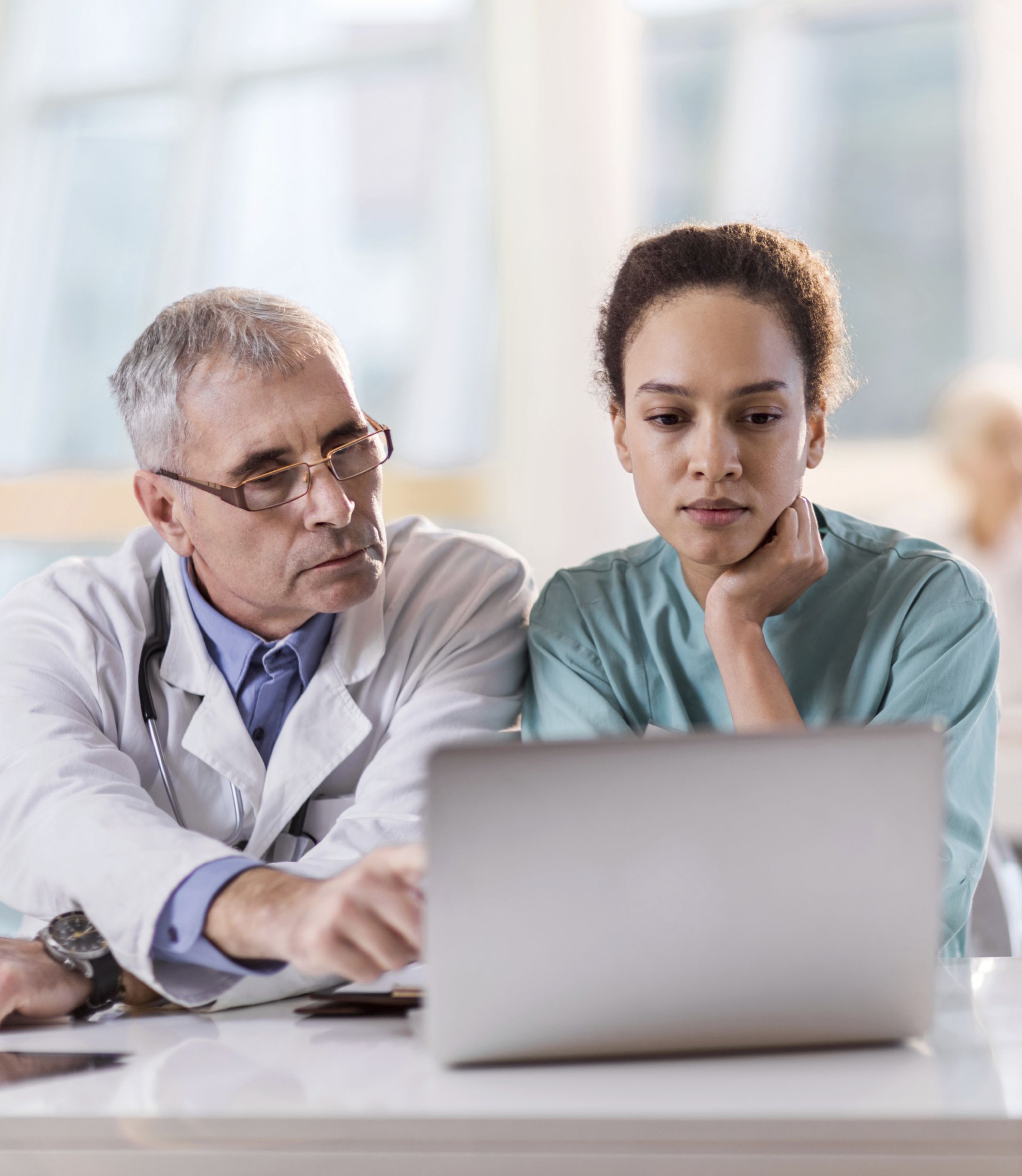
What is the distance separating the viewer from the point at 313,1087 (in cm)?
80

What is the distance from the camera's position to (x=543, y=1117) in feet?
2.36

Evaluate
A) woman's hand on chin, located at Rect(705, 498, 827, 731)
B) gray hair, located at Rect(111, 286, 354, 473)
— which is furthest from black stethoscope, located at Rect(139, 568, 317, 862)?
woman's hand on chin, located at Rect(705, 498, 827, 731)

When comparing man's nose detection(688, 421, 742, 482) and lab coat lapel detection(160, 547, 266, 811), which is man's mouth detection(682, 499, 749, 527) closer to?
man's nose detection(688, 421, 742, 482)

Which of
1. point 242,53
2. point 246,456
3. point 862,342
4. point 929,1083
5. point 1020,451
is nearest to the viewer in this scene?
point 929,1083

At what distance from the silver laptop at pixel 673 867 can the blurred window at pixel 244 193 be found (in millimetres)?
4457

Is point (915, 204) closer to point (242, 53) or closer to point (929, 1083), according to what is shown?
point (242, 53)

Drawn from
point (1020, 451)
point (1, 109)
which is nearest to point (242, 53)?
point (1, 109)

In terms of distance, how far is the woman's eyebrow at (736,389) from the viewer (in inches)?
52.4

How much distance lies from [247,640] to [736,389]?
2.03 ft

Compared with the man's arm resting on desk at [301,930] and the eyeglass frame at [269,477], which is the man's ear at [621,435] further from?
the man's arm resting on desk at [301,930]

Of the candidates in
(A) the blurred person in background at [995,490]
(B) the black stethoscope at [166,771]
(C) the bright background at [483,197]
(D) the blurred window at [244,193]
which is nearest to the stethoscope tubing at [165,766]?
(B) the black stethoscope at [166,771]

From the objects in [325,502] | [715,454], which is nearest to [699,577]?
[715,454]

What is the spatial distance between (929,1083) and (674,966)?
16cm

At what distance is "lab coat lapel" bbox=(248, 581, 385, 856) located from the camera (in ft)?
4.59
